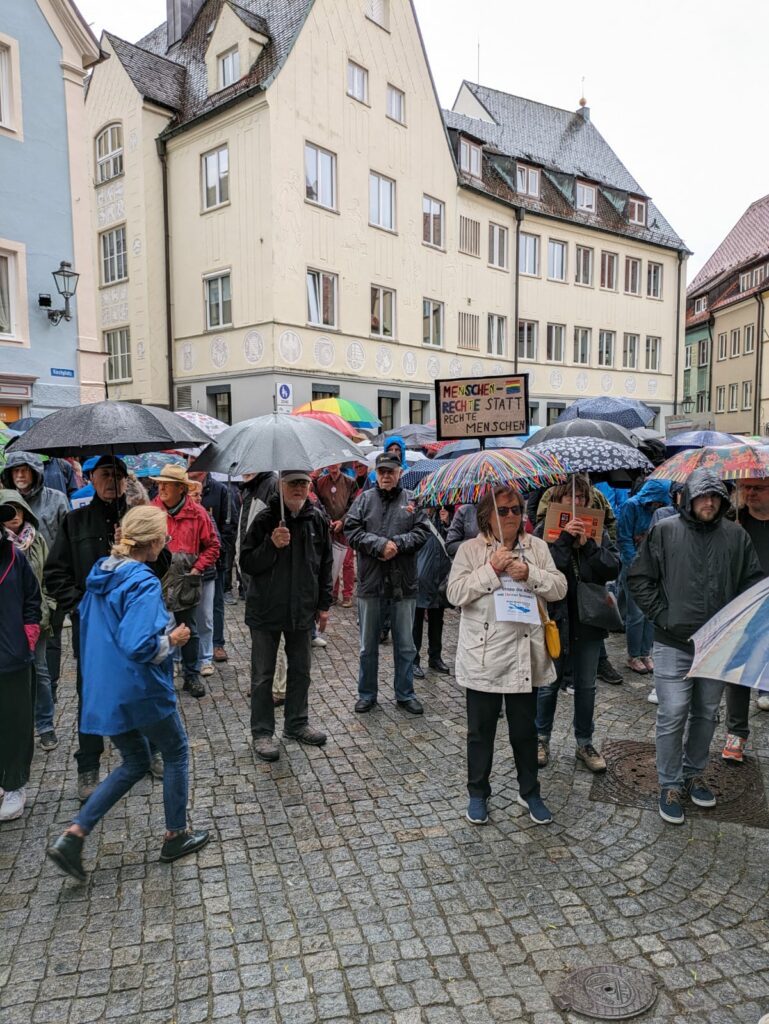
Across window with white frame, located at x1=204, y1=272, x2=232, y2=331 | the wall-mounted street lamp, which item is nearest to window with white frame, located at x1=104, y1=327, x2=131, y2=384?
window with white frame, located at x1=204, y1=272, x2=232, y2=331

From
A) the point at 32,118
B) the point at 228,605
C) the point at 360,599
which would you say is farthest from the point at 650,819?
the point at 32,118

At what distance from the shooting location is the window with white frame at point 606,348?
3169 centimetres

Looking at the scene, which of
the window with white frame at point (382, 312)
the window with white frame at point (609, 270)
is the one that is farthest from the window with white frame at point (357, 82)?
the window with white frame at point (609, 270)

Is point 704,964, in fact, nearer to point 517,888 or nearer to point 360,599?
point 517,888

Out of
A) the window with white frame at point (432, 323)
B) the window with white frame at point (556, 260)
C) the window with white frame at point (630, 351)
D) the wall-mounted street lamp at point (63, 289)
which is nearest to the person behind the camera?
the wall-mounted street lamp at point (63, 289)

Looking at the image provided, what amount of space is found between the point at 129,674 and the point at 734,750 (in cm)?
412

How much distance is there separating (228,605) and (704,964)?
753cm

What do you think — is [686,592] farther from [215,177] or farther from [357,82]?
[357,82]

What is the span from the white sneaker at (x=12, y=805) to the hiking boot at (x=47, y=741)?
34.0 inches

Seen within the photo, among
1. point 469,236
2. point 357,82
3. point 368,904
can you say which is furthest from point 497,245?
point 368,904

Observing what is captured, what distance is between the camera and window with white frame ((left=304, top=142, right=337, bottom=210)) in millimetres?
20156

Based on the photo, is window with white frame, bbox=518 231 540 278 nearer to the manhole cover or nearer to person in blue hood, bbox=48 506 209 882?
the manhole cover

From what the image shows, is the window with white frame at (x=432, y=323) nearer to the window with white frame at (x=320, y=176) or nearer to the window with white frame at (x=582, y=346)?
the window with white frame at (x=320, y=176)

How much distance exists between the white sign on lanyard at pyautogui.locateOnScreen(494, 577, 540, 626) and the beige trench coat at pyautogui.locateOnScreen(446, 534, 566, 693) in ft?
0.12
